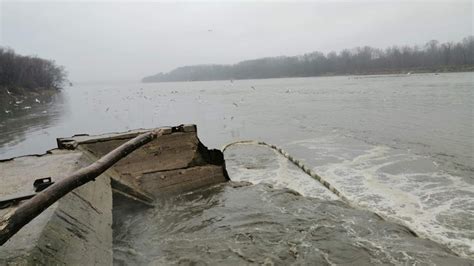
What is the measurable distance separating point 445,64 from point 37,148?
123m

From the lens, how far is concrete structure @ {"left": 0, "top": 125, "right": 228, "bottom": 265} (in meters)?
3.60

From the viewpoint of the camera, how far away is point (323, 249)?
5.77 metres

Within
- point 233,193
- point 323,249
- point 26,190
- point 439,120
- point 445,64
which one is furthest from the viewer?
point 445,64

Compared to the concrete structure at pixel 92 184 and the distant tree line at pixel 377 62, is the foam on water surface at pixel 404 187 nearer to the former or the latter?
the concrete structure at pixel 92 184

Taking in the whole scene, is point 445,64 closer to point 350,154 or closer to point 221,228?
point 350,154

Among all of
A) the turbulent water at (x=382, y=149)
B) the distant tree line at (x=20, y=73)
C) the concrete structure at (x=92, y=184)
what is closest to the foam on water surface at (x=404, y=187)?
the turbulent water at (x=382, y=149)

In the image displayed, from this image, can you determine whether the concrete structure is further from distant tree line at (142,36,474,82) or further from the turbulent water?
distant tree line at (142,36,474,82)

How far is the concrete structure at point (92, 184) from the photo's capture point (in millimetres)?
3598

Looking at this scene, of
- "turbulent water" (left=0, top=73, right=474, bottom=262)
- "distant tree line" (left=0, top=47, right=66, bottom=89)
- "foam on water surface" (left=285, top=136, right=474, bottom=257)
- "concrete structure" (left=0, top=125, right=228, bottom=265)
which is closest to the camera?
"concrete structure" (left=0, top=125, right=228, bottom=265)

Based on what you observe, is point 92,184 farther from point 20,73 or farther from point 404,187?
point 20,73

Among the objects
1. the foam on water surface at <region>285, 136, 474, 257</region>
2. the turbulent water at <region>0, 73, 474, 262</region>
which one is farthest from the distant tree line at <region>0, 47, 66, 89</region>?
the foam on water surface at <region>285, 136, 474, 257</region>

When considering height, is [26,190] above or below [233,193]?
above

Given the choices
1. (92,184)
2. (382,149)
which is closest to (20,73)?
(382,149)

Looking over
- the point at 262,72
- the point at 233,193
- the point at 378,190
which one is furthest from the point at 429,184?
the point at 262,72
